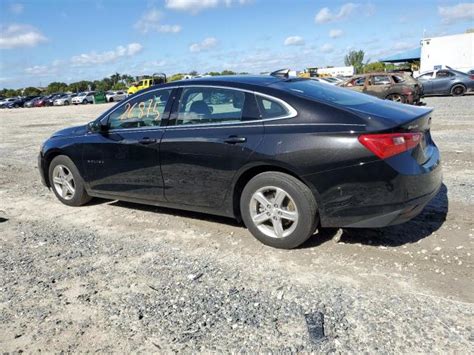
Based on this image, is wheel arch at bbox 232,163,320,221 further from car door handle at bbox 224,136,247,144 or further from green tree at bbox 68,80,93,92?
green tree at bbox 68,80,93,92

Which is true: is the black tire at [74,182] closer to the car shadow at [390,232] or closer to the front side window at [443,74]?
the car shadow at [390,232]

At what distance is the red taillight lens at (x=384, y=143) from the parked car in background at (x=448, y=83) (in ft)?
72.6

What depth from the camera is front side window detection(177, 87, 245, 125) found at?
434 cm

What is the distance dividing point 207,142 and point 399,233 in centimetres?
215

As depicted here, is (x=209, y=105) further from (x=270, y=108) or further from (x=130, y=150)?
(x=130, y=150)

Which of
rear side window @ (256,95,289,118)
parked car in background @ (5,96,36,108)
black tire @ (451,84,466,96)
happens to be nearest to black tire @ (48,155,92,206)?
rear side window @ (256,95,289,118)

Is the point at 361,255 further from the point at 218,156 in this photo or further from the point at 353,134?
the point at 218,156

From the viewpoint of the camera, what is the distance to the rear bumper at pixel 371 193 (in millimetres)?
3613

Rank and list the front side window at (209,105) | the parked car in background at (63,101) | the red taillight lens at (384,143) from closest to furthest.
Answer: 1. the red taillight lens at (384,143)
2. the front side window at (209,105)
3. the parked car in background at (63,101)

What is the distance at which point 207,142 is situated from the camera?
14.3ft

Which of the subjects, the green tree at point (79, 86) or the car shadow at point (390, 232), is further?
the green tree at point (79, 86)

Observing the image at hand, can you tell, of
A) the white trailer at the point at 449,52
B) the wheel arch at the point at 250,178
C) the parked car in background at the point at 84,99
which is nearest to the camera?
the wheel arch at the point at 250,178

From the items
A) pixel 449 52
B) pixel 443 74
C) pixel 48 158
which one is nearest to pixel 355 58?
pixel 449 52

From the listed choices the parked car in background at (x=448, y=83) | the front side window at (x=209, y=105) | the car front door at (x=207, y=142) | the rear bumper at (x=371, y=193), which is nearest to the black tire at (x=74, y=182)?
the car front door at (x=207, y=142)
